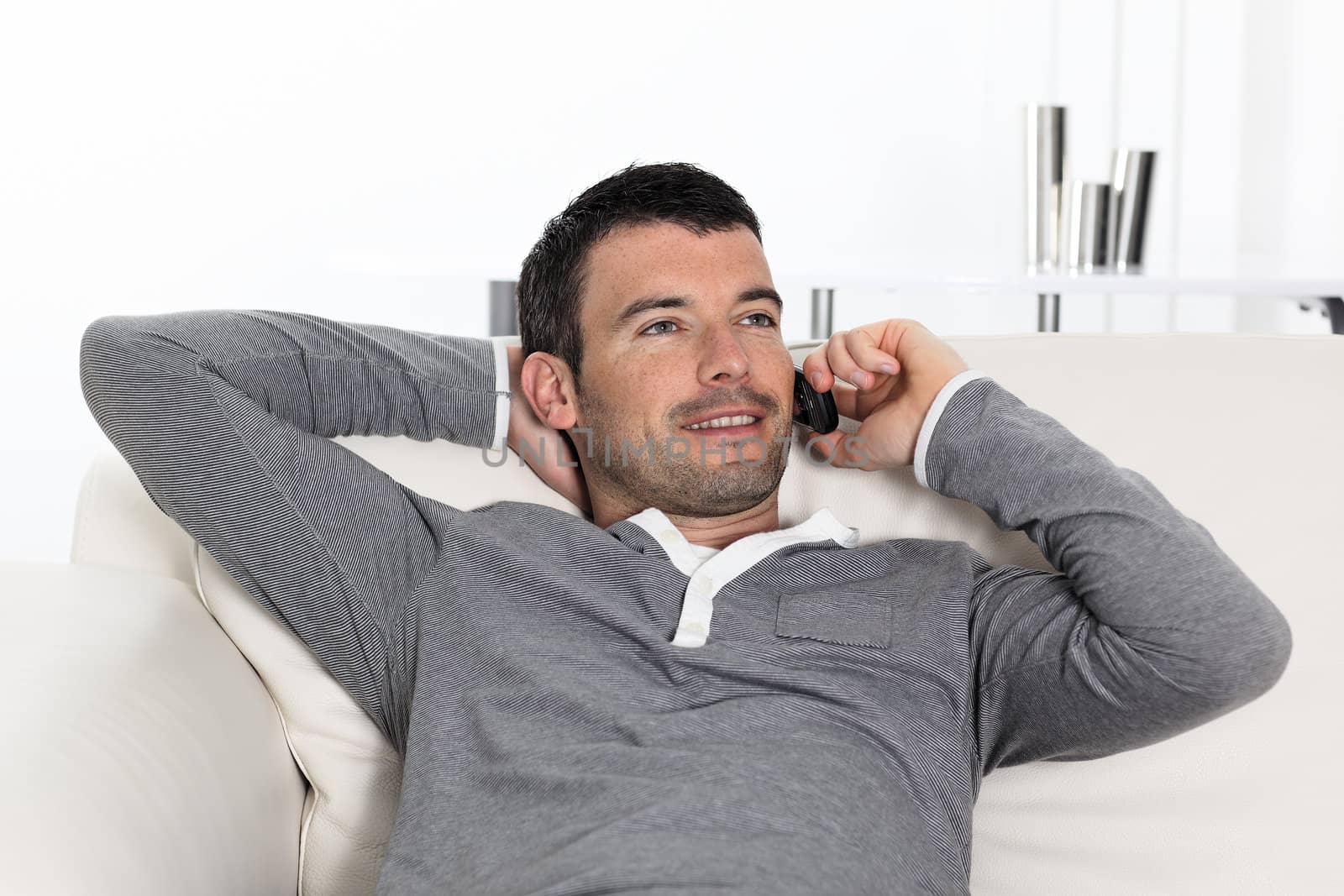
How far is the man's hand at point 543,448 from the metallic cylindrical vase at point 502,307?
174 centimetres

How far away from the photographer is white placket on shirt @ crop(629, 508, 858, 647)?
45.9 inches

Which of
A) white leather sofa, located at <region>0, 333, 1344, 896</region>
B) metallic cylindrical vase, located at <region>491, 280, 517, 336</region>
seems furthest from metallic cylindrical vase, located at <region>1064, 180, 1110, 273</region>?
white leather sofa, located at <region>0, 333, 1344, 896</region>

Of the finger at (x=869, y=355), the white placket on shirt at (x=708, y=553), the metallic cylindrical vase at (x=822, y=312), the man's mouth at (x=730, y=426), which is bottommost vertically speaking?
A: the white placket on shirt at (x=708, y=553)

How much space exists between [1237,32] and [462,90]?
7.61 feet

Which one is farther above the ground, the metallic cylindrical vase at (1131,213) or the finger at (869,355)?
the metallic cylindrical vase at (1131,213)

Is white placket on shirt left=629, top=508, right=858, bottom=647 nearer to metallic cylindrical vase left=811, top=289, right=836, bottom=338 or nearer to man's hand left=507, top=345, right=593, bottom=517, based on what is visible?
man's hand left=507, top=345, right=593, bottom=517

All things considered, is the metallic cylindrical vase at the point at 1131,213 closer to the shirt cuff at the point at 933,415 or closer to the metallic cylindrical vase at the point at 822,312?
the metallic cylindrical vase at the point at 822,312

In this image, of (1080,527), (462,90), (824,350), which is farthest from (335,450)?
(462,90)

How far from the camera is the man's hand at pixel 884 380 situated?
1265 mm

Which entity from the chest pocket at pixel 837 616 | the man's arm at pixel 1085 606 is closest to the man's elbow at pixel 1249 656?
the man's arm at pixel 1085 606

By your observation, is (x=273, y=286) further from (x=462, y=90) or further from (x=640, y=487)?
(x=640, y=487)

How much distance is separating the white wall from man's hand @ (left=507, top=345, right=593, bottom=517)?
193 cm

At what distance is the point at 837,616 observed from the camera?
46.6 inches

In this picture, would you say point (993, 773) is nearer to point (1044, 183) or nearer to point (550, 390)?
point (550, 390)
